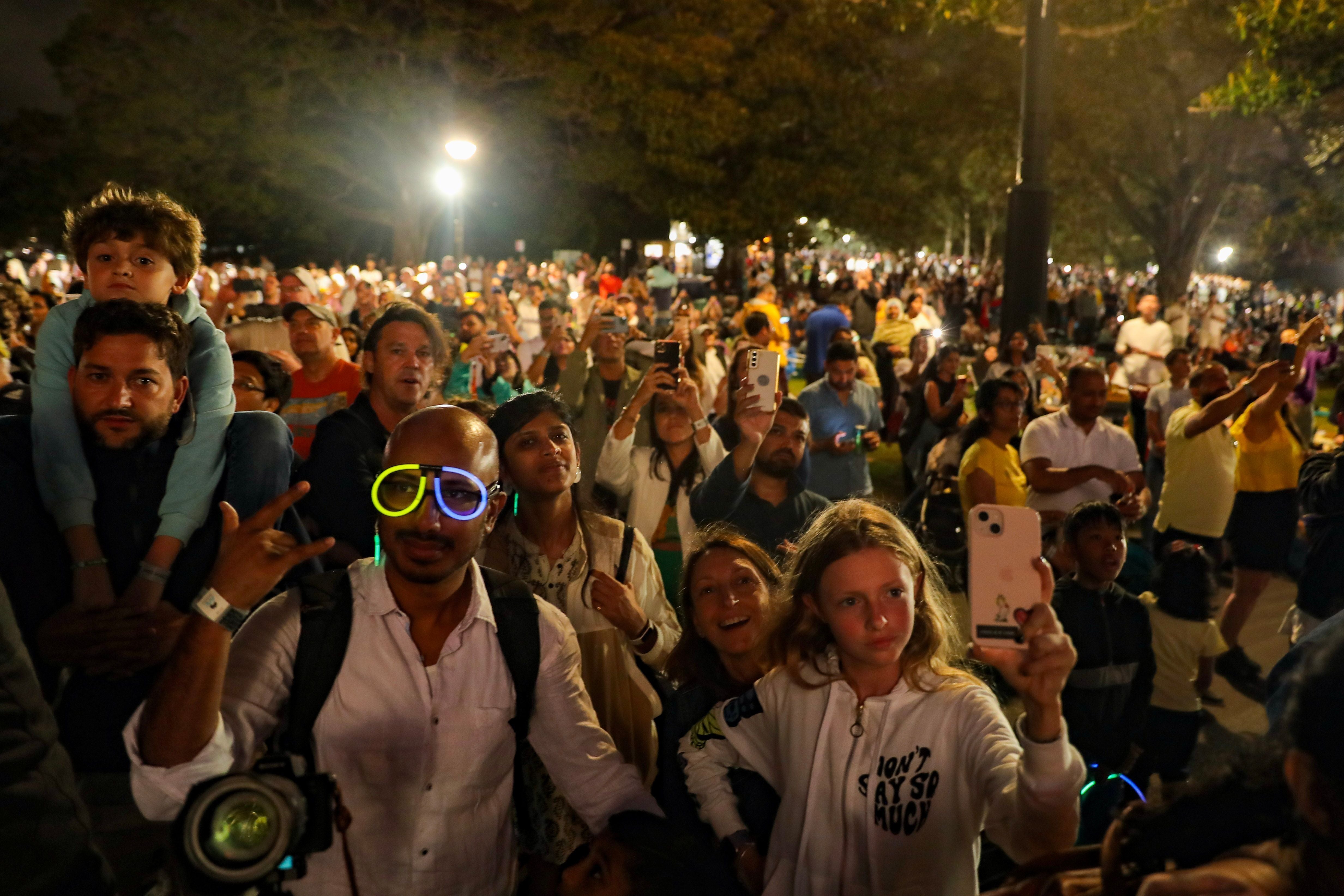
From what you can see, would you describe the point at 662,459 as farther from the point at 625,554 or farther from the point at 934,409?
the point at 934,409

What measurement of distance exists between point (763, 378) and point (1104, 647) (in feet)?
5.79

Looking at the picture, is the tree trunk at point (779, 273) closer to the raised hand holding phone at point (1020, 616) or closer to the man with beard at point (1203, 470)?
the man with beard at point (1203, 470)

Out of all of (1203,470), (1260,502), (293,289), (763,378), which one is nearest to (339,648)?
(763,378)

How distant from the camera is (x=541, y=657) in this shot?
101 inches

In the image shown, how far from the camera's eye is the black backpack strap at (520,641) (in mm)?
2518

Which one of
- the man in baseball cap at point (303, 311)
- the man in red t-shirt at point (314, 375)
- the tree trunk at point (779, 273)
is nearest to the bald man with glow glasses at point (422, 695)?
the man in red t-shirt at point (314, 375)

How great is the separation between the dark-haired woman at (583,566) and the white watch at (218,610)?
4.57 feet

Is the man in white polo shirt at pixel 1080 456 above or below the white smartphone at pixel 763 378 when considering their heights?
below

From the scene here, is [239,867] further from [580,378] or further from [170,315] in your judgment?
[580,378]

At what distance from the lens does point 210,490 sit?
9.75 feet

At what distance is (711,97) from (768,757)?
26095 mm

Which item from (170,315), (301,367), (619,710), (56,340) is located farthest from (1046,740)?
(301,367)

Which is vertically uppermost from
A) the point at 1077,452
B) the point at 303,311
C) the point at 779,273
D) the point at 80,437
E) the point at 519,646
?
the point at 779,273

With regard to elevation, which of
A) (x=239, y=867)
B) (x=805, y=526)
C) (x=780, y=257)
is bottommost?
(x=239, y=867)
